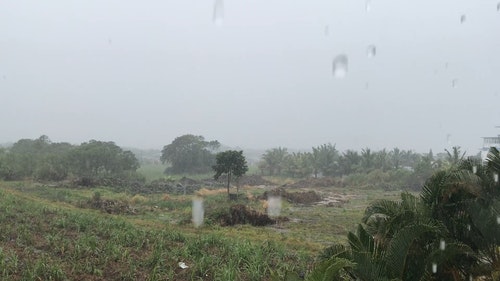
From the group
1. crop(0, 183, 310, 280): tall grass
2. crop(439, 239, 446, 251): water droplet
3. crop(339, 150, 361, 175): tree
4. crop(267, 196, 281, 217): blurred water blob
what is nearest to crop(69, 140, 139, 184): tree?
crop(267, 196, 281, 217): blurred water blob

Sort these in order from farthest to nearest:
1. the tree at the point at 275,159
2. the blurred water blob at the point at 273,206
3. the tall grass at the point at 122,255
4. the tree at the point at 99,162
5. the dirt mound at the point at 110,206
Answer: the tree at the point at 275,159, the tree at the point at 99,162, the blurred water blob at the point at 273,206, the dirt mound at the point at 110,206, the tall grass at the point at 122,255

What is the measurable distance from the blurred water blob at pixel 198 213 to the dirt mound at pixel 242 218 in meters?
1.14

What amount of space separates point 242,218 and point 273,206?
8690mm

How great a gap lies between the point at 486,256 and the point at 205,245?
24.6 feet

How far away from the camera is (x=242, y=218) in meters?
21.5

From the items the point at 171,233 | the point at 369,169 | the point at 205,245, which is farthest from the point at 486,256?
the point at 369,169

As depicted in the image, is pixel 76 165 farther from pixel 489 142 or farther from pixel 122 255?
pixel 489 142

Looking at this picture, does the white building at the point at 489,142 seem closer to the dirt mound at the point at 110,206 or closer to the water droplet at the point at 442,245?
the dirt mound at the point at 110,206

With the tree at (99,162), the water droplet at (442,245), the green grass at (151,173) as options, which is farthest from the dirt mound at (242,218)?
the green grass at (151,173)

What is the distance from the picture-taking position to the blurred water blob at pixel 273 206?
86.5 feet

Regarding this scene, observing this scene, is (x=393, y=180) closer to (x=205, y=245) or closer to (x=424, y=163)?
(x=424, y=163)

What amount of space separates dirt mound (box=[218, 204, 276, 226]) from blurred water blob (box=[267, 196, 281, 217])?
3409 millimetres

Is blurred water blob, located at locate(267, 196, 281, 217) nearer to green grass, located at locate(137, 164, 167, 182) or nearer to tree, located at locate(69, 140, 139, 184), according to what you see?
tree, located at locate(69, 140, 139, 184)

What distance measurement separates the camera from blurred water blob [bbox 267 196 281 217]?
26375 mm
